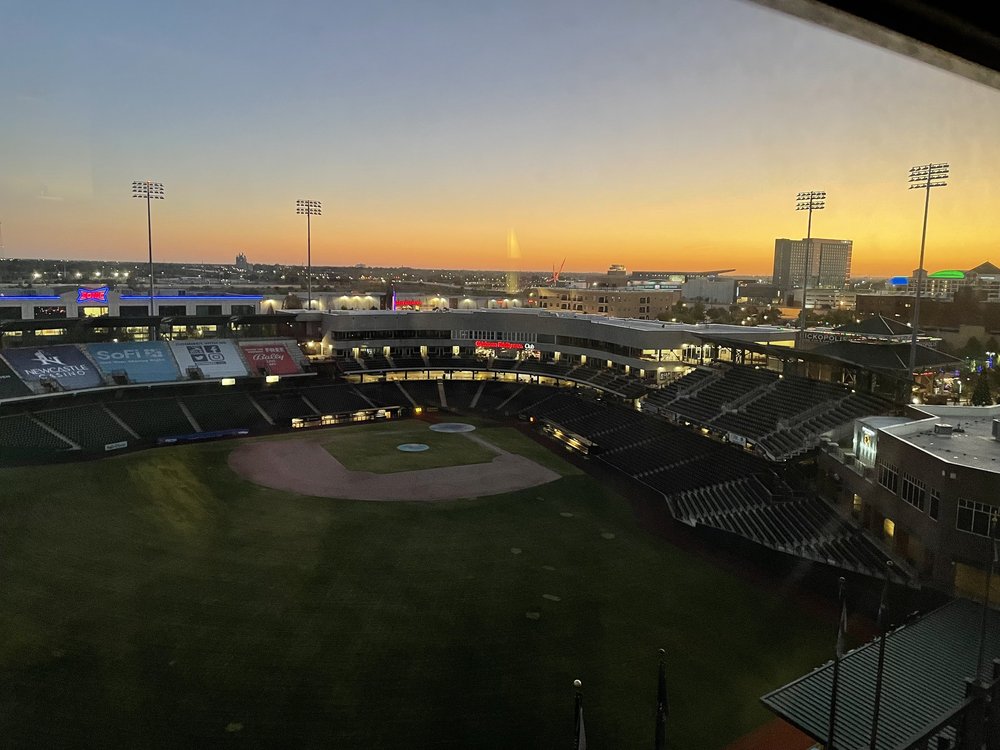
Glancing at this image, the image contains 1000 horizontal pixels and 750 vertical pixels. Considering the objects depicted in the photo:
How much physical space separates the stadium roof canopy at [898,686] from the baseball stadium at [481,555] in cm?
7

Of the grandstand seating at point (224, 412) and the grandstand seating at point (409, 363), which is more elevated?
the grandstand seating at point (409, 363)

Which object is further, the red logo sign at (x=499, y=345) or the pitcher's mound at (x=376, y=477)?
the red logo sign at (x=499, y=345)

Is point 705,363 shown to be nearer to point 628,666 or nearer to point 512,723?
point 628,666

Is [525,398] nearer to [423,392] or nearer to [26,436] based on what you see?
[423,392]

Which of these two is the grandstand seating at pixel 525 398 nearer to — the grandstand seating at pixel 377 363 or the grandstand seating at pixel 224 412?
the grandstand seating at pixel 377 363

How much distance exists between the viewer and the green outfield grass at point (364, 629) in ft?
43.7

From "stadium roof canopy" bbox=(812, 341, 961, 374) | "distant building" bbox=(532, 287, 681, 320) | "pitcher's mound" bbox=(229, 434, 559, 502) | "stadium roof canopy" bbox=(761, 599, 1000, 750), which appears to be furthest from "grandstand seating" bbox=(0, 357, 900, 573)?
"distant building" bbox=(532, 287, 681, 320)

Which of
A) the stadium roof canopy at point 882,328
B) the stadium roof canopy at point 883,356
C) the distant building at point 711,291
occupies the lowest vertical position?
the stadium roof canopy at point 883,356

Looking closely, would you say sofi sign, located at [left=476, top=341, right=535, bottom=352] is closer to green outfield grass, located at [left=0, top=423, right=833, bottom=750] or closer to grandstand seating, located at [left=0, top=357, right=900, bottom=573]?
grandstand seating, located at [left=0, top=357, right=900, bottom=573]

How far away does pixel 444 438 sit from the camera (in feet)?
131

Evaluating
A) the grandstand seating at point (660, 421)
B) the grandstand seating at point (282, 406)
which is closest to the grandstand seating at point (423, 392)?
the grandstand seating at point (660, 421)

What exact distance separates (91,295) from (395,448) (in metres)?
32.5

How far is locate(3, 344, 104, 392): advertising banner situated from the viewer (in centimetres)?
3750

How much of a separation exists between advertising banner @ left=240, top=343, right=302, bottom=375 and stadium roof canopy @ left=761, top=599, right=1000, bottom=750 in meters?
41.1
